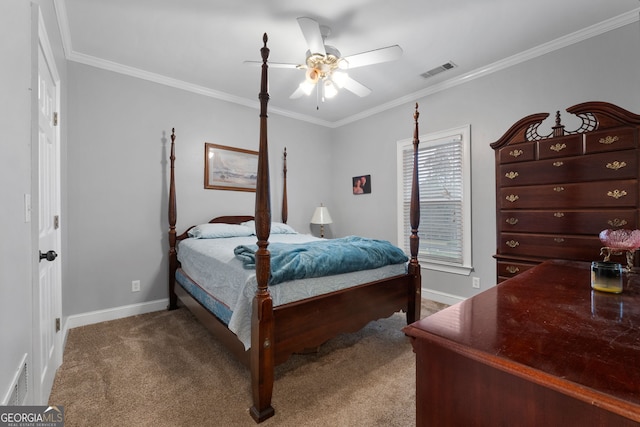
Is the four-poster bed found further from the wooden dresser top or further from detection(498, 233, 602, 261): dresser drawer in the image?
the wooden dresser top

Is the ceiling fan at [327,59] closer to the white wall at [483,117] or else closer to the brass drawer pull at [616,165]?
the white wall at [483,117]

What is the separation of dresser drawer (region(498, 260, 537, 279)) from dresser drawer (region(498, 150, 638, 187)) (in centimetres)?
65

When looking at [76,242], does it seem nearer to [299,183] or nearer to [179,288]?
[179,288]

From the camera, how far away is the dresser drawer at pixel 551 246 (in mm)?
1987

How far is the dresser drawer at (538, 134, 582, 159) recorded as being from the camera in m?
2.04


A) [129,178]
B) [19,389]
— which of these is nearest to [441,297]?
[19,389]

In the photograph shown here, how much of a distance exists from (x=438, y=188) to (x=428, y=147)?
1.78ft

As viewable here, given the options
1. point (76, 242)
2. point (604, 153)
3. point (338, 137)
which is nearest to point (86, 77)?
point (76, 242)

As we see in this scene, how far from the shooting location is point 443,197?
3.48m

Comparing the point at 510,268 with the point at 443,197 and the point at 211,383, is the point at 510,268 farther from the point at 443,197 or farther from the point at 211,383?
the point at 211,383

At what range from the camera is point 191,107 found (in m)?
3.50

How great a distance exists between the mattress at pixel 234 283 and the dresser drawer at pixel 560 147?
1401 mm

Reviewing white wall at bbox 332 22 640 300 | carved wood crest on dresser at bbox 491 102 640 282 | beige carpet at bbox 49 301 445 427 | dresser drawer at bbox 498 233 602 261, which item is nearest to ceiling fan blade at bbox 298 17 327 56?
carved wood crest on dresser at bbox 491 102 640 282

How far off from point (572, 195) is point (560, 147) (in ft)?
1.20
